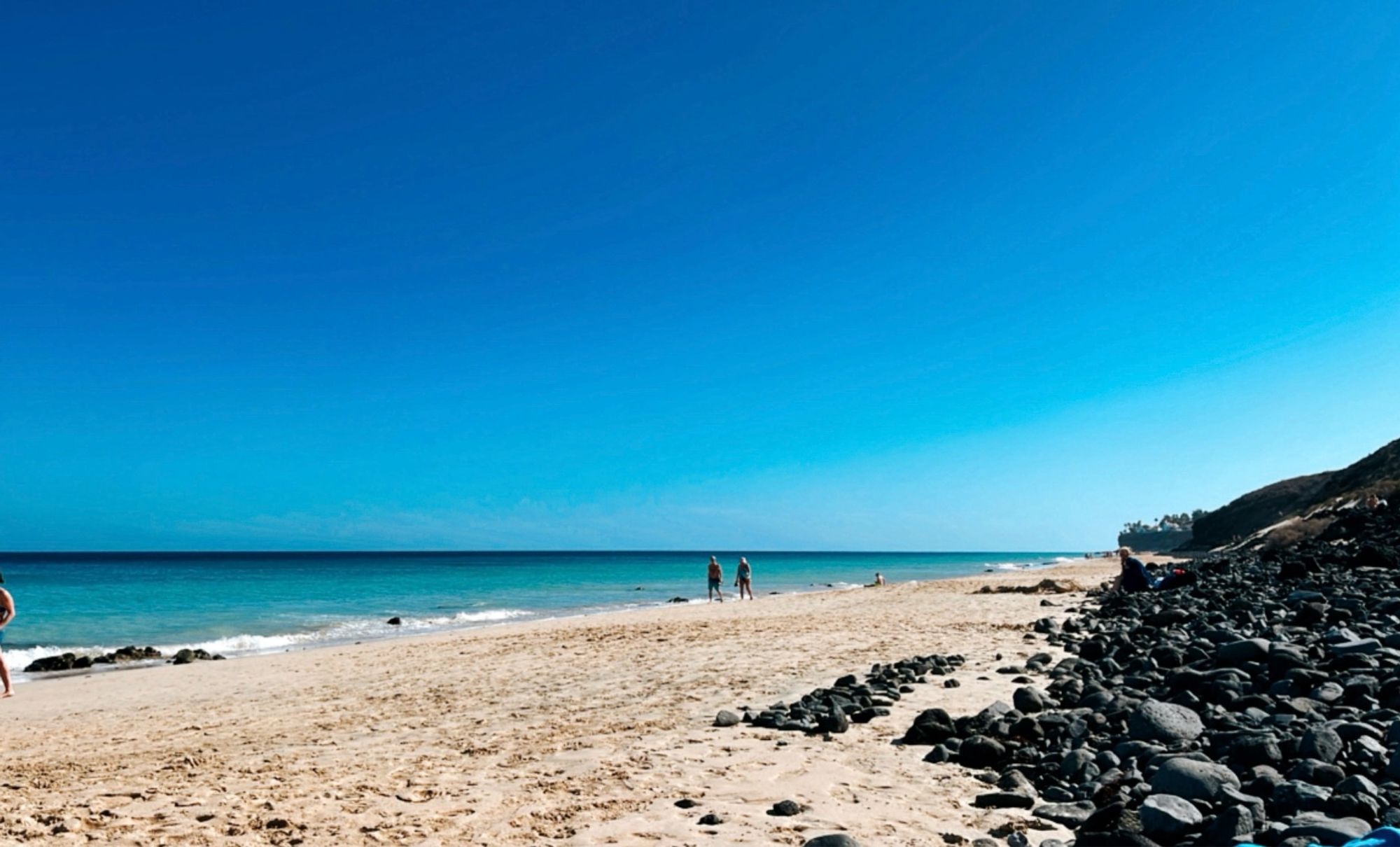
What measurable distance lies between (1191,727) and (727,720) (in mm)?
3944

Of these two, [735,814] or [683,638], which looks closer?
[735,814]

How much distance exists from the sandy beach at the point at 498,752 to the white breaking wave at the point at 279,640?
5.13 meters

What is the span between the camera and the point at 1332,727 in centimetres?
539

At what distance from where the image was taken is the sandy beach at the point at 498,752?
5105mm

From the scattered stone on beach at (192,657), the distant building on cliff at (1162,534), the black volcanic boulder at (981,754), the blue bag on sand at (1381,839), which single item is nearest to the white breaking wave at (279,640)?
the scattered stone on beach at (192,657)

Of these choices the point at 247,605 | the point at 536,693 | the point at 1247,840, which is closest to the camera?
the point at 1247,840

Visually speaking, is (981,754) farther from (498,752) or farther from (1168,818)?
(498,752)

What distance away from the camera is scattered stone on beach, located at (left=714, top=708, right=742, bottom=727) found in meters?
7.66

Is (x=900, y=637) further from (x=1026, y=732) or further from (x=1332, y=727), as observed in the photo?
(x=1332, y=727)

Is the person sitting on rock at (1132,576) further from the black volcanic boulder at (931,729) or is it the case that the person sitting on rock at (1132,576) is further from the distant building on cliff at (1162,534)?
the distant building on cliff at (1162,534)

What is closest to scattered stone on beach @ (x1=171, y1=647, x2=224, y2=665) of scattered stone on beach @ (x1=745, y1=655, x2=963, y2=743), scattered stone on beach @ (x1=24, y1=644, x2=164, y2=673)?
scattered stone on beach @ (x1=24, y1=644, x2=164, y2=673)

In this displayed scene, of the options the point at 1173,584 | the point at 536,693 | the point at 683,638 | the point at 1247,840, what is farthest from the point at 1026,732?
the point at 1173,584

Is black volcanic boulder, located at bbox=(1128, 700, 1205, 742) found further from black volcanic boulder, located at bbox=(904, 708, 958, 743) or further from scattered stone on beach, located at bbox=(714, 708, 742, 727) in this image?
scattered stone on beach, located at bbox=(714, 708, 742, 727)

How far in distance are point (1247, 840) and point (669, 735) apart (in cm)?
466
